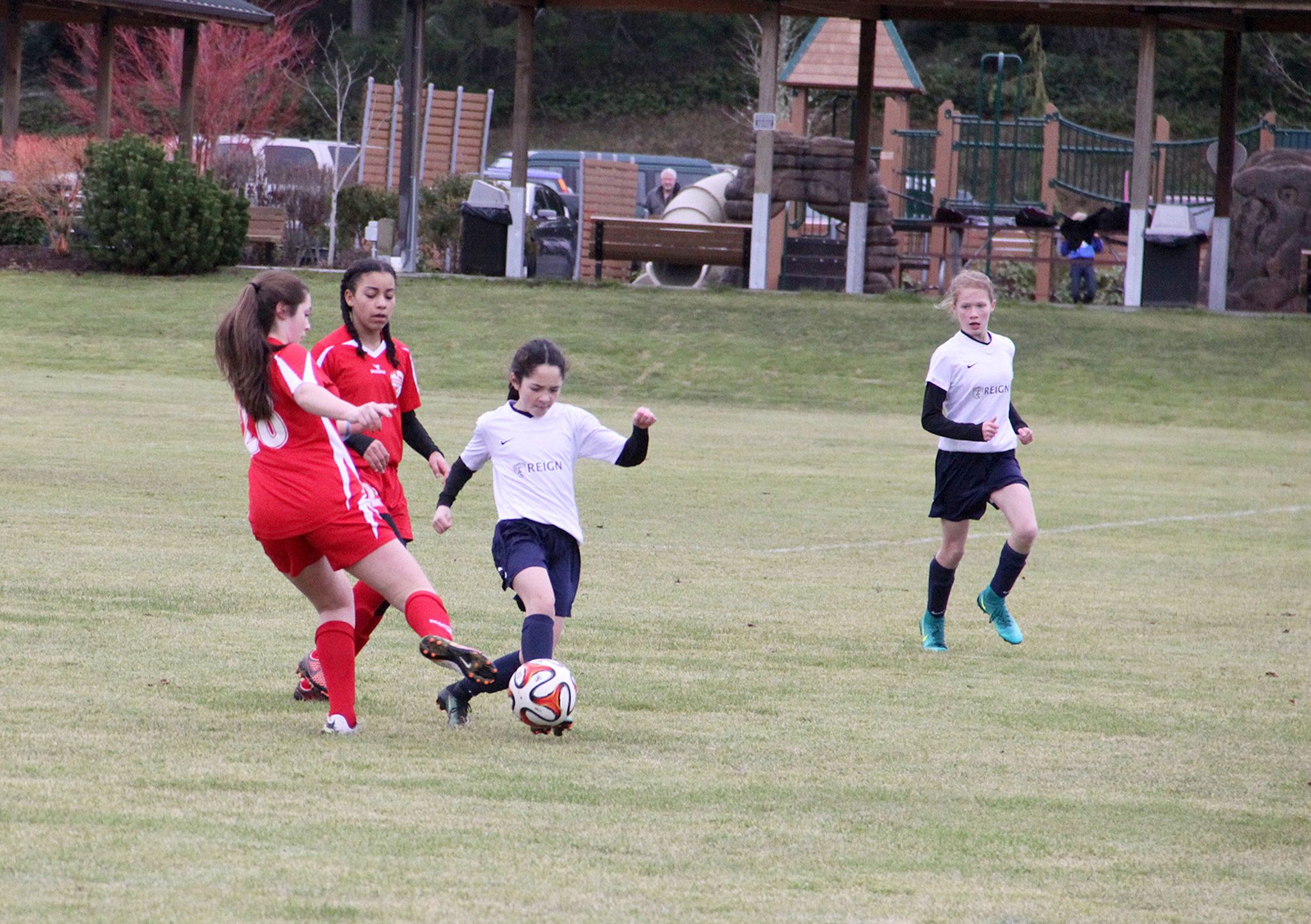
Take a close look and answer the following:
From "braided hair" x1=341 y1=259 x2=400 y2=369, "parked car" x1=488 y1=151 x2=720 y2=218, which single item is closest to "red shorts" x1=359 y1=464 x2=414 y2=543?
"braided hair" x1=341 y1=259 x2=400 y2=369

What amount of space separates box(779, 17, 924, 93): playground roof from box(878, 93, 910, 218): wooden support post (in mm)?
438

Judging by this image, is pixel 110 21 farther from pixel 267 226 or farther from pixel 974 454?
pixel 974 454

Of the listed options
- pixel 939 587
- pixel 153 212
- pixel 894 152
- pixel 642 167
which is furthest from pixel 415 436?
pixel 642 167

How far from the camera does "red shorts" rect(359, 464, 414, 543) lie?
6.60 meters

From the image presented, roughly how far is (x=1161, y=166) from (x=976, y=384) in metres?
29.4

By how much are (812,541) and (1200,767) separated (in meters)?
6.34

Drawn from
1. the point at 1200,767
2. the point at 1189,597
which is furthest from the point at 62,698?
the point at 1189,597

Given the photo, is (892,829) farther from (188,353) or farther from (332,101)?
(332,101)

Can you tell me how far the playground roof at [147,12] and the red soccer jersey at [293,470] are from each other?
27.7 m

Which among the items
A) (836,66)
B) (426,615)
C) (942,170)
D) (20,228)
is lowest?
(426,615)

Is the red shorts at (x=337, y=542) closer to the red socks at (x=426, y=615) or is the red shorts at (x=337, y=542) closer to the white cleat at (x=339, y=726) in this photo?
the red socks at (x=426, y=615)

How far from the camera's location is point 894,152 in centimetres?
3688

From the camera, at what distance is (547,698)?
6113 millimetres

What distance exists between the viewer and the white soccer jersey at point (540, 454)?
654 cm
